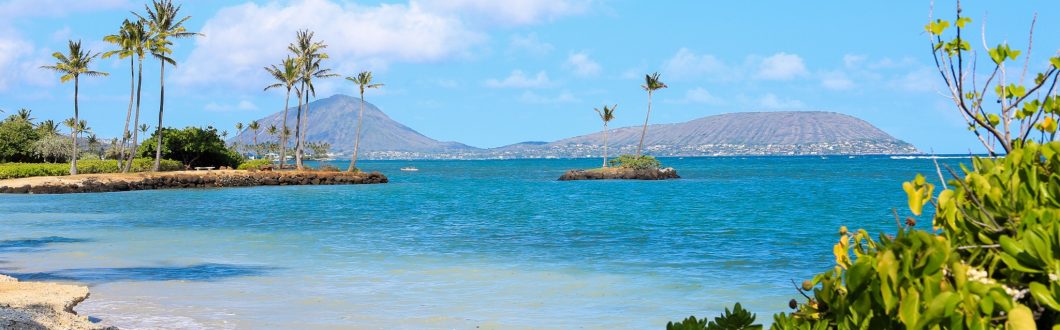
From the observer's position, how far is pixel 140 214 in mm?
39375

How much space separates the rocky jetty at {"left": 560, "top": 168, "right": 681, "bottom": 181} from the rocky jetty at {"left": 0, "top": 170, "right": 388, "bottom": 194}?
24570mm

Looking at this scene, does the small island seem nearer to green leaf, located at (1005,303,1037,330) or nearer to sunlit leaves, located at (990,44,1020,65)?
sunlit leaves, located at (990,44,1020,65)

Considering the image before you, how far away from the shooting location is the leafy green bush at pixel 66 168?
64.4m

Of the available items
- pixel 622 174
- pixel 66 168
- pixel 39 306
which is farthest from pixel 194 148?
pixel 39 306

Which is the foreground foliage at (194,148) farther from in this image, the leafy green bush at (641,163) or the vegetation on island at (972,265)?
the vegetation on island at (972,265)

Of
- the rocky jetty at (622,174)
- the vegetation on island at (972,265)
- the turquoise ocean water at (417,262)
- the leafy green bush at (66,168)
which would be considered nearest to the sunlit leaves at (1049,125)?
the vegetation on island at (972,265)

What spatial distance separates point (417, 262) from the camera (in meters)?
20.9

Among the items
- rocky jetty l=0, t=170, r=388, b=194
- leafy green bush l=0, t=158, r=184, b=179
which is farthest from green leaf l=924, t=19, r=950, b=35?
leafy green bush l=0, t=158, r=184, b=179

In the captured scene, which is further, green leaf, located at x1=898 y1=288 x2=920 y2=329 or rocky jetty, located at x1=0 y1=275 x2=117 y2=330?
rocky jetty, located at x1=0 y1=275 x2=117 y2=330

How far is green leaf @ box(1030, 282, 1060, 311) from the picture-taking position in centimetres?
249

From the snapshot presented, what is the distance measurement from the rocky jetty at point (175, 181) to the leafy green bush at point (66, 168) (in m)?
3.18

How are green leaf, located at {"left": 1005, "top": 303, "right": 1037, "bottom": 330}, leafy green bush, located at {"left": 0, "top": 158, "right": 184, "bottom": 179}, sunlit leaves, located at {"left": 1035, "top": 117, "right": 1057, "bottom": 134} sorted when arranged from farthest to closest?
leafy green bush, located at {"left": 0, "top": 158, "right": 184, "bottom": 179} < sunlit leaves, located at {"left": 1035, "top": 117, "right": 1057, "bottom": 134} < green leaf, located at {"left": 1005, "top": 303, "right": 1037, "bottom": 330}

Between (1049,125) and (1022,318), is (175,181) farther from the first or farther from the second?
(1022,318)

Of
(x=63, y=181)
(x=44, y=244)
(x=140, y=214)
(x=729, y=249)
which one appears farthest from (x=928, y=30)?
(x=63, y=181)
